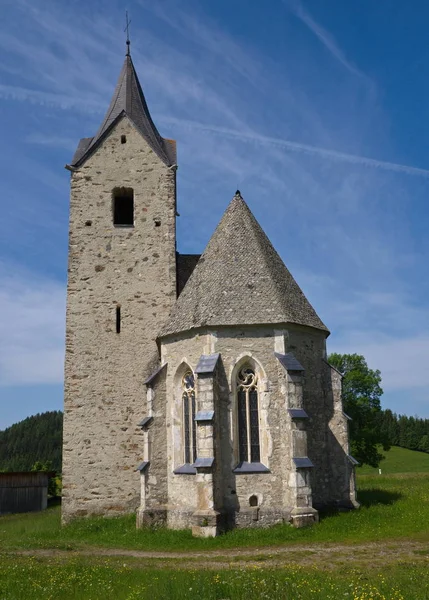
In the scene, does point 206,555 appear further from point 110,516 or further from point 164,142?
point 164,142

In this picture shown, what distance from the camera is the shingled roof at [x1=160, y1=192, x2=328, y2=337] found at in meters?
17.1

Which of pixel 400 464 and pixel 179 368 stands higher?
pixel 179 368

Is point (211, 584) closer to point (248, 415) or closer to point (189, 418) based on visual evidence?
point (248, 415)

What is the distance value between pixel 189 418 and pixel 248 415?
2.09 metres

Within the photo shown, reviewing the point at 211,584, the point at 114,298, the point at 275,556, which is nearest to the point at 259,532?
the point at 275,556

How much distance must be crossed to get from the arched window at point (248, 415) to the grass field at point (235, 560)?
7.35 feet

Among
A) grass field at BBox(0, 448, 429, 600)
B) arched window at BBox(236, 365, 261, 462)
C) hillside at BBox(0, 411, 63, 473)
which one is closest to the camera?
grass field at BBox(0, 448, 429, 600)

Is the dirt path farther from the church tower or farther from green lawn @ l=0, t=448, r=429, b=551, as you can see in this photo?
the church tower

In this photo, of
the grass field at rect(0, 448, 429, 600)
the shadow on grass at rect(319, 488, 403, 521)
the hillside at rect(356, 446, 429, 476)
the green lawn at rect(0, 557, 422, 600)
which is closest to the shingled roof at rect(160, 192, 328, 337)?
the shadow on grass at rect(319, 488, 403, 521)

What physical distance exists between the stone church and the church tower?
4 cm

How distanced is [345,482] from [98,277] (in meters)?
11.6

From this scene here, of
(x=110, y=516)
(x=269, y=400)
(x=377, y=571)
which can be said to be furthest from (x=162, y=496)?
(x=377, y=571)

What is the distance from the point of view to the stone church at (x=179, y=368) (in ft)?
52.4

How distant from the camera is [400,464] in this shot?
2089 inches
